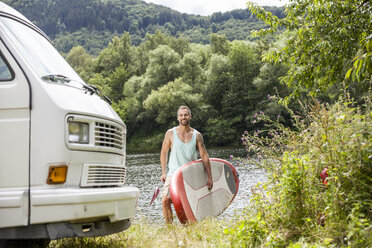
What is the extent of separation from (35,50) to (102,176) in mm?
1281

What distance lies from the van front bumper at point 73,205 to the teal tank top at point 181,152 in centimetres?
275

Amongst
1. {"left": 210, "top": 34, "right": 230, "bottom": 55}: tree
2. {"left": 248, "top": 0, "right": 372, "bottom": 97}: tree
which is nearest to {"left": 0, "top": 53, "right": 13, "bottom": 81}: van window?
{"left": 248, "top": 0, "right": 372, "bottom": 97}: tree

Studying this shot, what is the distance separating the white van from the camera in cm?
305

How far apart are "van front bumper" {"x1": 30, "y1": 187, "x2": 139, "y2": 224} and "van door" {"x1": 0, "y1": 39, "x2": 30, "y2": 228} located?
0.09 m

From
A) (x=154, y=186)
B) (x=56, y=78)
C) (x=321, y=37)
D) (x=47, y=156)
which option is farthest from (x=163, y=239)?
(x=154, y=186)

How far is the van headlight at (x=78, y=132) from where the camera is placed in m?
3.27

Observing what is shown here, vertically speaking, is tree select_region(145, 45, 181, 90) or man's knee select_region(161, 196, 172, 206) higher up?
man's knee select_region(161, 196, 172, 206)

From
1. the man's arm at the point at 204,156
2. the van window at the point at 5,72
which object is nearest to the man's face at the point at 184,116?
the man's arm at the point at 204,156

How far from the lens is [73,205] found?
3125 mm

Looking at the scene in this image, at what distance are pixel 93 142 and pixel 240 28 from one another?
562 ft

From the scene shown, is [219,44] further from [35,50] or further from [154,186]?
[35,50]

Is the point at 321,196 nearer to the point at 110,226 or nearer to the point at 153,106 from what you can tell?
the point at 110,226

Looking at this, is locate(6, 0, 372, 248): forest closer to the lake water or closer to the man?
the man

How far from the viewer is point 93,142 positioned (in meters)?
3.45
